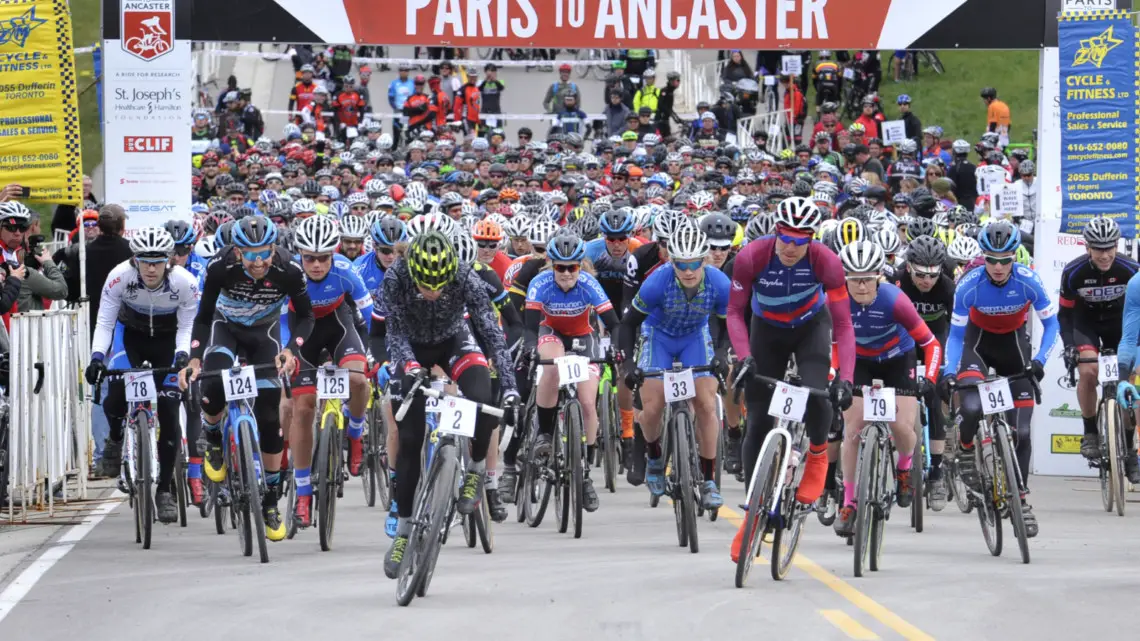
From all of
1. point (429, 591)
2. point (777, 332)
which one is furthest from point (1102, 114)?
point (429, 591)

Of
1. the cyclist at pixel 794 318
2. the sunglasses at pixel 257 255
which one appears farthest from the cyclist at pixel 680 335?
the sunglasses at pixel 257 255

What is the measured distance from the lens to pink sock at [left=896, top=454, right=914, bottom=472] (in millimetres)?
12539

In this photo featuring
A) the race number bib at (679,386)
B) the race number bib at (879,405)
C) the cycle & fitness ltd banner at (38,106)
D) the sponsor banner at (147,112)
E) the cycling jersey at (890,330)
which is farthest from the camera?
the sponsor banner at (147,112)

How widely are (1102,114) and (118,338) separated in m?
9.65

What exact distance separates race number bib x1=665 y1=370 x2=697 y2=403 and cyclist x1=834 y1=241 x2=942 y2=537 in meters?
1.08

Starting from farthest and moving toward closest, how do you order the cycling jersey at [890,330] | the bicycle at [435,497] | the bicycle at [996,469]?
the cycling jersey at [890,330]
the bicycle at [996,469]
the bicycle at [435,497]

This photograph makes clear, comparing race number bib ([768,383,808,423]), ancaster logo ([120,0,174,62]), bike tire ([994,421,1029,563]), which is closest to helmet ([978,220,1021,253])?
bike tire ([994,421,1029,563])

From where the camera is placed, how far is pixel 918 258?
13.6 m

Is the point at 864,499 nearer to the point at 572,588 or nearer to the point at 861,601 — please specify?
the point at 861,601

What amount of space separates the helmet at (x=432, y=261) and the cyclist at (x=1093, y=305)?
6665mm

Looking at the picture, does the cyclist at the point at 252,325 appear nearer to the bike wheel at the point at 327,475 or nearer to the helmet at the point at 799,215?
the bike wheel at the point at 327,475

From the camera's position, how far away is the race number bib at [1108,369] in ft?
48.5

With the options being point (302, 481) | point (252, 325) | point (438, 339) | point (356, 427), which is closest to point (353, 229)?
point (356, 427)

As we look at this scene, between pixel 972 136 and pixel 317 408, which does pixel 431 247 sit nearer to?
pixel 317 408
